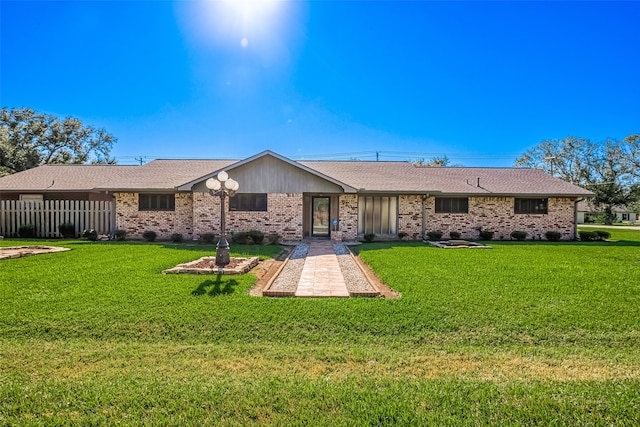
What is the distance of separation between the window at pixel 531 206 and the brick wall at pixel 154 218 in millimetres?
17227

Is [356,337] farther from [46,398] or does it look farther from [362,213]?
[362,213]

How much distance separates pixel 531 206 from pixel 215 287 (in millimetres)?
17218

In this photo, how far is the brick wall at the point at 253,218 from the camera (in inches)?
614

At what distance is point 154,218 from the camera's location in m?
16.1

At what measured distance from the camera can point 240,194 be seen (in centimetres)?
1566

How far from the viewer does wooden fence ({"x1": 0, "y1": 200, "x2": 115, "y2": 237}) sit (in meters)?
15.9

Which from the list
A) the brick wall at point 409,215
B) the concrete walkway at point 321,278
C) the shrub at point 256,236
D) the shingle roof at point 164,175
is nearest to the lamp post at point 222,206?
the concrete walkway at point 321,278

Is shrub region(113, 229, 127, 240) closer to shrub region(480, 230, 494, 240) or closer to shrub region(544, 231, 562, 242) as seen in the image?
shrub region(480, 230, 494, 240)

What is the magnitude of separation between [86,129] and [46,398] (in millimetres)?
44403

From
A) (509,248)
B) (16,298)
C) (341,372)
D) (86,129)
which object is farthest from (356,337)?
(86,129)

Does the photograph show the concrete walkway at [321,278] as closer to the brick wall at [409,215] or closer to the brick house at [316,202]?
the brick house at [316,202]

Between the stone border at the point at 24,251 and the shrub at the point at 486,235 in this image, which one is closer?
the stone border at the point at 24,251

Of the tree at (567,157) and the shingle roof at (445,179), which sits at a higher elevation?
the tree at (567,157)

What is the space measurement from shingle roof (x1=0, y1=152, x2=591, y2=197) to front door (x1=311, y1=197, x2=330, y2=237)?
147 centimetres
